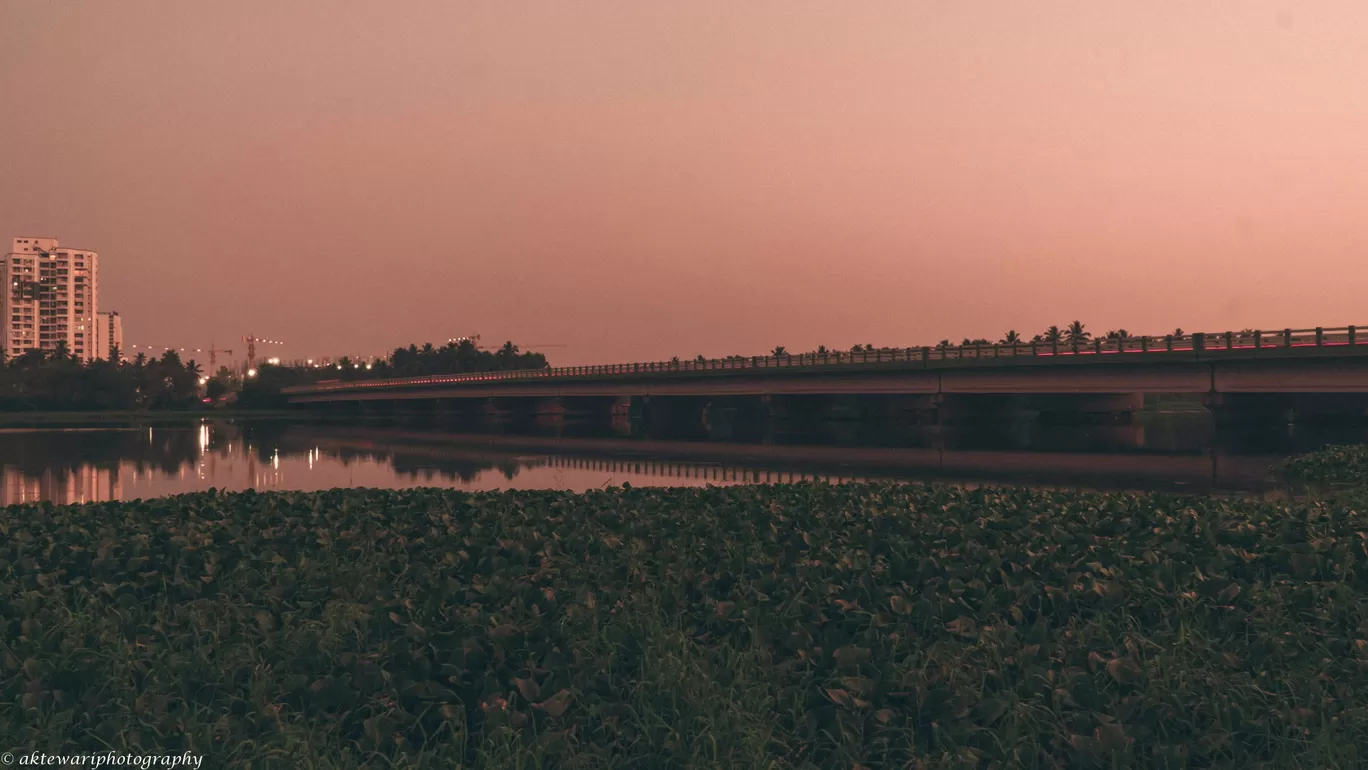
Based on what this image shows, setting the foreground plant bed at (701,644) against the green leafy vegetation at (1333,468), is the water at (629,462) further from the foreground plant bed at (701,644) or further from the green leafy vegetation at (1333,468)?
the foreground plant bed at (701,644)

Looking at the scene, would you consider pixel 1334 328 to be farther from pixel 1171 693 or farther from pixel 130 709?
pixel 130 709

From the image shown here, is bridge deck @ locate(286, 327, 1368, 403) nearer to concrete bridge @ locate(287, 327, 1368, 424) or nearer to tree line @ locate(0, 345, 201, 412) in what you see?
concrete bridge @ locate(287, 327, 1368, 424)

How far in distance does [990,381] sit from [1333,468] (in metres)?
43.5

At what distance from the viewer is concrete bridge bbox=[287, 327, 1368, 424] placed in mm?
58062

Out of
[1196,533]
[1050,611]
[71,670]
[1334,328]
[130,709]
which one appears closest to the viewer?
[130,709]

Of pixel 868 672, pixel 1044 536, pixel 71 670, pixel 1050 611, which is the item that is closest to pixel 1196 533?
pixel 1044 536

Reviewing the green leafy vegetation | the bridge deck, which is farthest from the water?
the bridge deck

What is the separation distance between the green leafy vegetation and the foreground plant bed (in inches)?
635

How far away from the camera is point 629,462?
46.9 metres

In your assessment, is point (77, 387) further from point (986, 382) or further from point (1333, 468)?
point (1333, 468)

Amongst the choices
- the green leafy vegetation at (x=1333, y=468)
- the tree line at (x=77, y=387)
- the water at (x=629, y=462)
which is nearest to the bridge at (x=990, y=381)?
the water at (x=629, y=462)

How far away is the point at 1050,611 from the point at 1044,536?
7.87 feet

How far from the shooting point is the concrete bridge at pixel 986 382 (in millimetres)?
58062

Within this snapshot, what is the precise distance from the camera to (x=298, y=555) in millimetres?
11320
